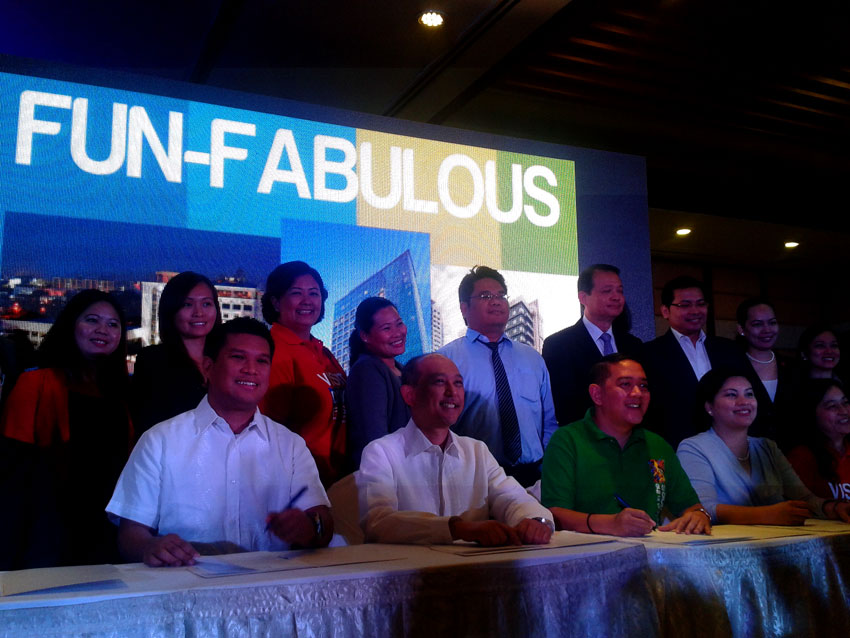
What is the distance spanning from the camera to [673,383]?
3502mm

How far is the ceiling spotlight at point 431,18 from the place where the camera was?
11.8ft

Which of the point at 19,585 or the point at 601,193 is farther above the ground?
the point at 601,193

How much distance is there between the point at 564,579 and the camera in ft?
4.34

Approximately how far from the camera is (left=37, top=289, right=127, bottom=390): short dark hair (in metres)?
2.54

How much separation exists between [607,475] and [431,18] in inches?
95.8

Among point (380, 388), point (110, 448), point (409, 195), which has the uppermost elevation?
point (409, 195)

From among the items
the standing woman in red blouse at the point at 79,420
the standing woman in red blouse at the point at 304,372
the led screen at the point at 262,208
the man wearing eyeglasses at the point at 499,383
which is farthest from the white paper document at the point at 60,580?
the man wearing eyeglasses at the point at 499,383

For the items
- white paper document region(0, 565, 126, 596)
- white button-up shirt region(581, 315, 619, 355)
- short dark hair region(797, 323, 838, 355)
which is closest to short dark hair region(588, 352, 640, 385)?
white button-up shirt region(581, 315, 619, 355)

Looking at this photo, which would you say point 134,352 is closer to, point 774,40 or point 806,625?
point 806,625

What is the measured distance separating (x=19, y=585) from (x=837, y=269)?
883cm

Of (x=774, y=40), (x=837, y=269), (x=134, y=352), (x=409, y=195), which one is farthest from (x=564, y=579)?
(x=837, y=269)

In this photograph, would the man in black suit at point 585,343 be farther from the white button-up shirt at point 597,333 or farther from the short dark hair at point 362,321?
the short dark hair at point 362,321

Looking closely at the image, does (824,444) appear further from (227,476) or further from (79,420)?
(79,420)

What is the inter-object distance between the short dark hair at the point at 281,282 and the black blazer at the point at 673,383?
1.59 m
